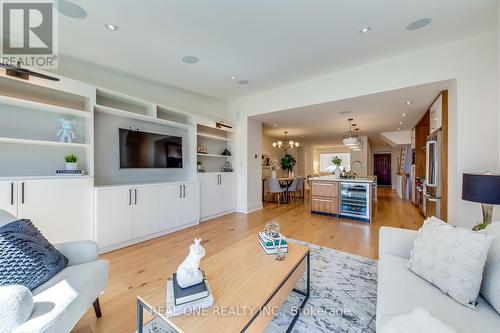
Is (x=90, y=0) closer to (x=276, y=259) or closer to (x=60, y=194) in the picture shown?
(x=60, y=194)

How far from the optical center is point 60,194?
2.52 m

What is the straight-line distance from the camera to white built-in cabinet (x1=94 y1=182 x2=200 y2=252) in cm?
283

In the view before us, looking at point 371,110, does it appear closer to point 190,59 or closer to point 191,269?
point 190,59

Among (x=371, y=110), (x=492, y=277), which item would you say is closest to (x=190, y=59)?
(x=492, y=277)

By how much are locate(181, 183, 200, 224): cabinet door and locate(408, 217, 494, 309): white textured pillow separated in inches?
136

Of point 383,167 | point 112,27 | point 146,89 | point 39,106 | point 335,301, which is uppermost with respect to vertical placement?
point 112,27

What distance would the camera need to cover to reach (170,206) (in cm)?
365

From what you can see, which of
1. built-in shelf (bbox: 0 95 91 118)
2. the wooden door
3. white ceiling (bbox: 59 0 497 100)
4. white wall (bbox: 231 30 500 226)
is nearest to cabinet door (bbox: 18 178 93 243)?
built-in shelf (bbox: 0 95 91 118)

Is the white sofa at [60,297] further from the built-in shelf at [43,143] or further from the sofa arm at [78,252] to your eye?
the built-in shelf at [43,143]

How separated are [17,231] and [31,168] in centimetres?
189

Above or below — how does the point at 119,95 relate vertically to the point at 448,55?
below

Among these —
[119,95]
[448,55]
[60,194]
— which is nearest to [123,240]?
[60,194]

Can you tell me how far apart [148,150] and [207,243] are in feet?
6.42

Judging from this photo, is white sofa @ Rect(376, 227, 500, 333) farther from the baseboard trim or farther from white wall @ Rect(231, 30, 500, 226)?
the baseboard trim
